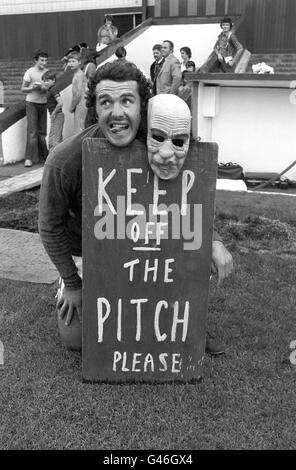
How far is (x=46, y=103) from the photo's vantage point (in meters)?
9.02

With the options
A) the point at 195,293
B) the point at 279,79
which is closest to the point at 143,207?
the point at 195,293

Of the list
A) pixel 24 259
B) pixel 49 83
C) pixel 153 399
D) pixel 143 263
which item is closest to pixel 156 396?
pixel 153 399

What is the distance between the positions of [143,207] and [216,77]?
6377 mm

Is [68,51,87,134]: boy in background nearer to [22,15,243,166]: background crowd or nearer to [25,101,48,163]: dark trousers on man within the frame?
[22,15,243,166]: background crowd

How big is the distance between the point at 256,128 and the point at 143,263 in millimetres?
7368

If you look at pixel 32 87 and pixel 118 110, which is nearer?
pixel 118 110

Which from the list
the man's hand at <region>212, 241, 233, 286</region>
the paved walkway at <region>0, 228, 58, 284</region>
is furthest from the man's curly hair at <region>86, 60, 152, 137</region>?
the paved walkway at <region>0, 228, 58, 284</region>

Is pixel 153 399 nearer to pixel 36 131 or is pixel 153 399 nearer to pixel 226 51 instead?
pixel 36 131

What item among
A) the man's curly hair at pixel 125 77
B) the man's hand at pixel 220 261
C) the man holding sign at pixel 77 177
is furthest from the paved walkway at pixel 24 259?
the man's curly hair at pixel 125 77

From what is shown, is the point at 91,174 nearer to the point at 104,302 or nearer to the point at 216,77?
the point at 104,302

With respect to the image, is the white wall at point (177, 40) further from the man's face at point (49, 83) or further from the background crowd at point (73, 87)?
the man's face at point (49, 83)

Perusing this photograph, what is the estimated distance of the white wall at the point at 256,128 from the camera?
9.30m

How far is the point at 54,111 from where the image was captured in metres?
8.48

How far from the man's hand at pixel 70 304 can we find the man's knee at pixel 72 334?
0.14 ft
